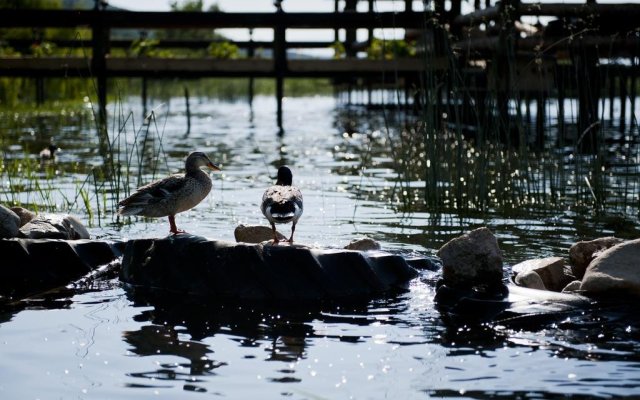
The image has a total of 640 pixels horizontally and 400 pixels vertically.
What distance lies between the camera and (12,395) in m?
4.47

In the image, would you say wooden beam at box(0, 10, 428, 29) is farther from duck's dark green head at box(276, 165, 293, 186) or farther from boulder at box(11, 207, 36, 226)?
boulder at box(11, 207, 36, 226)

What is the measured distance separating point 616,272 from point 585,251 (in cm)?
67

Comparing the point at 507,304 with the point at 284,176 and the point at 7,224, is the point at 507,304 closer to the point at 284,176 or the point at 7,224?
the point at 284,176

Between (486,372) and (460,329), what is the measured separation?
783 millimetres

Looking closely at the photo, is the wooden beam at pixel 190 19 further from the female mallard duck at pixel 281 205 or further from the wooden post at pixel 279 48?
the female mallard duck at pixel 281 205

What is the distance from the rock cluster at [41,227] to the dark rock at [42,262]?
22 cm

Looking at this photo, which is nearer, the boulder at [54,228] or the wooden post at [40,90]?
the boulder at [54,228]

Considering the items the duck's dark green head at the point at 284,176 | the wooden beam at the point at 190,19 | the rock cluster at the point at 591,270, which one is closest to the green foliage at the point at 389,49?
the wooden beam at the point at 190,19

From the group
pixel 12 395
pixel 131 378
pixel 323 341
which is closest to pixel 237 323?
pixel 323 341

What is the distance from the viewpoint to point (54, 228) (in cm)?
753

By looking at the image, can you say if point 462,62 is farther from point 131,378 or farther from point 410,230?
point 131,378

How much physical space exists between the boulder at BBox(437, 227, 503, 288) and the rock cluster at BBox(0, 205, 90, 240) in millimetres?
A: 2853

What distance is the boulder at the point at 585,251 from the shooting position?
6637mm

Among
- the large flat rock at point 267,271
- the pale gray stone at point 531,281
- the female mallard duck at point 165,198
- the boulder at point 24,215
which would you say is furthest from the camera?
the boulder at point 24,215
